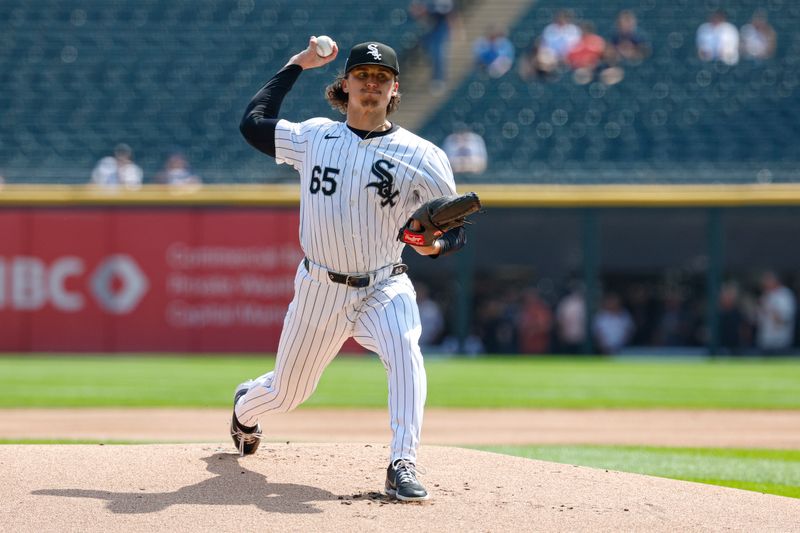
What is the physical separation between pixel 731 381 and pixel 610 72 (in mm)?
6942

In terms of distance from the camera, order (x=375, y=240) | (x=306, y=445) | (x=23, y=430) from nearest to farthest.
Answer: (x=375, y=240)
(x=306, y=445)
(x=23, y=430)

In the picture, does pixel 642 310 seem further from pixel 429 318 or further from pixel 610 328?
pixel 429 318

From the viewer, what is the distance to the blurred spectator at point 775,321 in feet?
55.7

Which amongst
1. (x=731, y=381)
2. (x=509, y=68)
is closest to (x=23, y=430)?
(x=731, y=381)

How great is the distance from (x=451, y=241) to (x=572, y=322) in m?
12.3

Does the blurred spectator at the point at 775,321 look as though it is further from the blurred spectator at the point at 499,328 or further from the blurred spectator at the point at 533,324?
the blurred spectator at the point at 499,328

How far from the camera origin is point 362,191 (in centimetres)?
496

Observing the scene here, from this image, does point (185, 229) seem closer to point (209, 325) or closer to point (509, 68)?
point (209, 325)

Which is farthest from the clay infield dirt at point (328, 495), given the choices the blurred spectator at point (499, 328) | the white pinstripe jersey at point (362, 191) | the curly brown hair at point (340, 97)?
the blurred spectator at point (499, 328)

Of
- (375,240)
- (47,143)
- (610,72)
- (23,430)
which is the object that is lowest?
(23,430)

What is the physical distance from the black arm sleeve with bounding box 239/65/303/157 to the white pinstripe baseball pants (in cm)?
62

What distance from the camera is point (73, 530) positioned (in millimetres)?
4242

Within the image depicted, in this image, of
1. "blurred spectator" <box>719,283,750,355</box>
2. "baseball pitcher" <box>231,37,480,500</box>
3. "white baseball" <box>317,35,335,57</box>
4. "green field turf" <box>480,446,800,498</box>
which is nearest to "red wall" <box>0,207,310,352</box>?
"blurred spectator" <box>719,283,750,355</box>

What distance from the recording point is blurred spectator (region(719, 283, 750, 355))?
55.5ft
